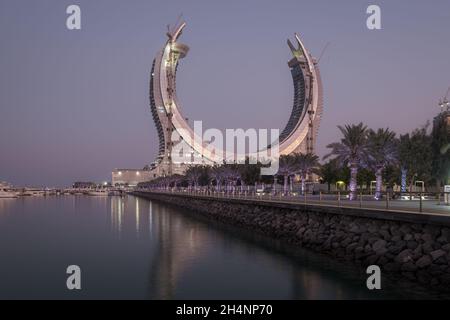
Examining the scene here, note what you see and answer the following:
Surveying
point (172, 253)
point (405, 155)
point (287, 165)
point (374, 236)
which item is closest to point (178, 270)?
point (172, 253)

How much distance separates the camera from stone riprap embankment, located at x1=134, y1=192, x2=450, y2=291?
16250 millimetres

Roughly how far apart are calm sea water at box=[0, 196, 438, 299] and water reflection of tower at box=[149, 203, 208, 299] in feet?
0.15

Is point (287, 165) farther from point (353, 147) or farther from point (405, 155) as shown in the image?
point (353, 147)

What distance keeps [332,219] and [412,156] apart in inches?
1202

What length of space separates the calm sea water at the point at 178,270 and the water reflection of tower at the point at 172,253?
0.05m

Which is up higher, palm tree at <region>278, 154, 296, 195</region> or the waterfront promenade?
palm tree at <region>278, 154, 296, 195</region>

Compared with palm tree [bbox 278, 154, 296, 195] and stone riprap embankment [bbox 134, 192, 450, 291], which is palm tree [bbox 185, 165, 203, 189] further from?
stone riprap embankment [bbox 134, 192, 450, 291]

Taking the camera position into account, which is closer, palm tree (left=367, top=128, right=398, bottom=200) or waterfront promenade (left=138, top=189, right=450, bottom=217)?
waterfront promenade (left=138, top=189, right=450, bottom=217)

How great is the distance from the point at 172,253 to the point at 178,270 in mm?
5749

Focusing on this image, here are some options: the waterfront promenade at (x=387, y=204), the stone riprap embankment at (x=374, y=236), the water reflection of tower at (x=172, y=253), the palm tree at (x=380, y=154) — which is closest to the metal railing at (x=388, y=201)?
the waterfront promenade at (x=387, y=204)

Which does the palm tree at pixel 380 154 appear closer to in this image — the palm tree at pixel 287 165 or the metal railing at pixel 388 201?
the metal railing at pixel 388 201

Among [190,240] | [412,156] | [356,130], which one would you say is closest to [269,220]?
[190,240]

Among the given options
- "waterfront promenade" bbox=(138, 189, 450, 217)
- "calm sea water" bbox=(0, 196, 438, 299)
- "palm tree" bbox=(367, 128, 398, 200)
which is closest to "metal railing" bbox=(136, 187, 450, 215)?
"waterfront promenade" bbox=(138, 189, 450, 217)
